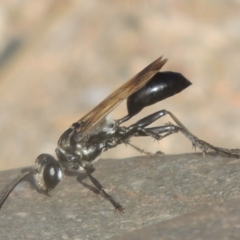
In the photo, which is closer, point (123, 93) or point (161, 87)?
point (123, 93)

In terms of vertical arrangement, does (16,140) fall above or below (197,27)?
below

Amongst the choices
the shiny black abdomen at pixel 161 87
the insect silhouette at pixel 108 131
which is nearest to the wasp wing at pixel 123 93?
the insect silhouette at pixel 108 131

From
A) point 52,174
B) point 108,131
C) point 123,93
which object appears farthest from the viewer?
point 108,131

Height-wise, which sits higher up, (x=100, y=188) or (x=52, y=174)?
(x=52, y=174)

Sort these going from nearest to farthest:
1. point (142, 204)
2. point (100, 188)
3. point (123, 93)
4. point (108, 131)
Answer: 1. point (142, 204)
2. point (100, 188)
3. point (123, 93)
4. point (108, 131)

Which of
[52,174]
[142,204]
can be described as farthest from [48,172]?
[142,204]

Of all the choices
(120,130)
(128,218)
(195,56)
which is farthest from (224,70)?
(128,218)

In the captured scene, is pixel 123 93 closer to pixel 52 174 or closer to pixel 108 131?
pixel 108 131

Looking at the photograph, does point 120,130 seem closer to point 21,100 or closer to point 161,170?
point 161,170
